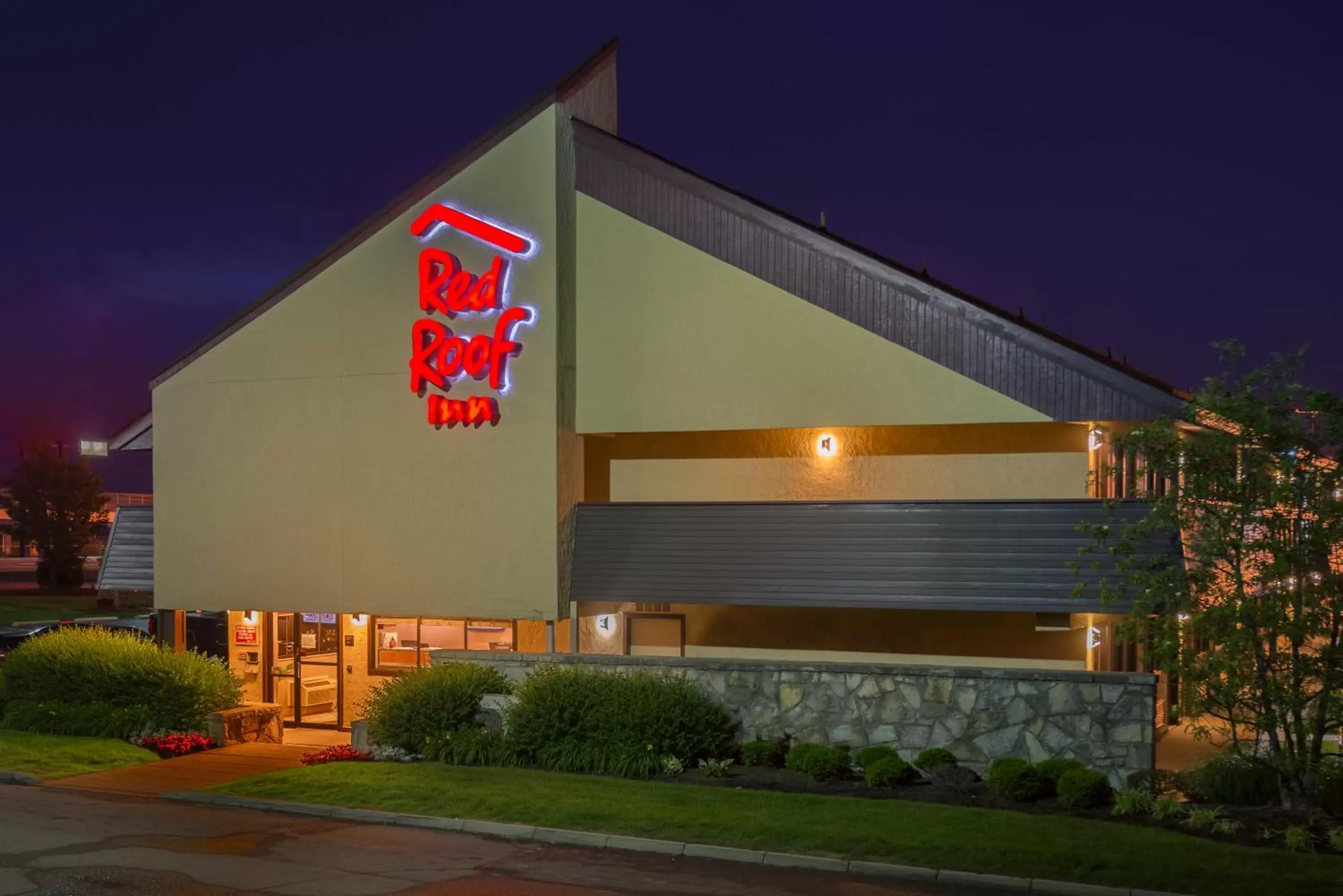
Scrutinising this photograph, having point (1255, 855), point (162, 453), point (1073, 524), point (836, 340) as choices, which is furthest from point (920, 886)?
point (162, 453)

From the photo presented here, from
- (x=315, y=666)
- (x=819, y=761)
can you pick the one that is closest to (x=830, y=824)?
(x=819, y=761)

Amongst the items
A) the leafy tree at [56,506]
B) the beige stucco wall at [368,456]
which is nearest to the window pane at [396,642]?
the beige stucco wall at [368,456]

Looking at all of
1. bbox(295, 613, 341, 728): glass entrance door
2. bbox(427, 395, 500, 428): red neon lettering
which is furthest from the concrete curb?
bbox(295, 613, 341, 728): glass entrance door

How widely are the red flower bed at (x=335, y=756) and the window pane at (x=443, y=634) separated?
3.77 meters

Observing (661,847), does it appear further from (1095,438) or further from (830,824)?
(1095,438)

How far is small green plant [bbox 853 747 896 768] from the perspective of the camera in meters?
16.6

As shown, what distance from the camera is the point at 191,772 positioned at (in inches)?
747

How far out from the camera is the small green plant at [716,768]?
17.0 meters

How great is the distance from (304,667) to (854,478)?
11.9m

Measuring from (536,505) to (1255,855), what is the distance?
39.1 feet

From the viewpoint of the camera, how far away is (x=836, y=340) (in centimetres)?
1916

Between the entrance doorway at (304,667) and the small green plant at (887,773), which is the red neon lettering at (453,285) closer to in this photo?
the entrance doorway at (304,667)

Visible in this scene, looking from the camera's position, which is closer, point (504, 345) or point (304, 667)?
point (504, 345)

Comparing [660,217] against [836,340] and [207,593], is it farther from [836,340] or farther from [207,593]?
[207,593]
